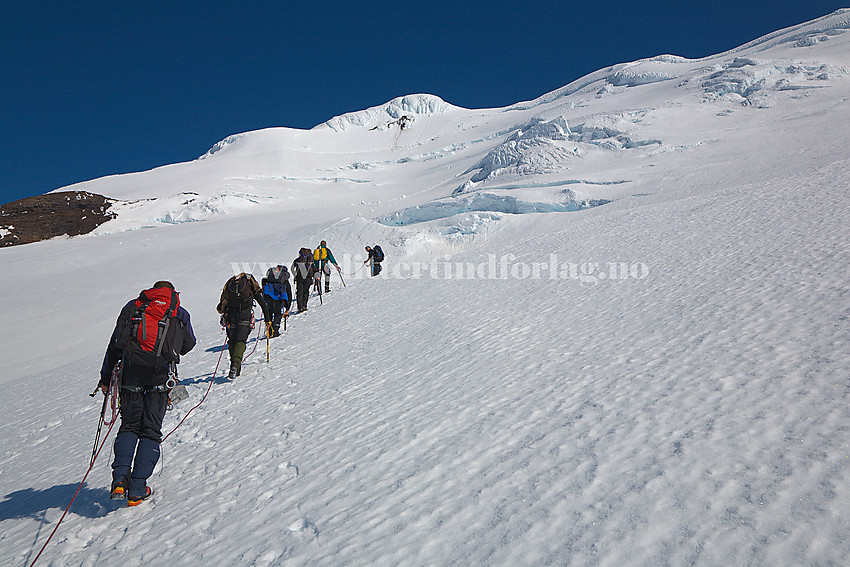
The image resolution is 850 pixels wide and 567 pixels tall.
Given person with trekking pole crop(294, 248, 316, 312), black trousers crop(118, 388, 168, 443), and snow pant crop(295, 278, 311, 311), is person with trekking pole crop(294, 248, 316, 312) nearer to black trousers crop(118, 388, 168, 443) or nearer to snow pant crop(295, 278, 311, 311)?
snow pant crop(295, 278, 311, 311)

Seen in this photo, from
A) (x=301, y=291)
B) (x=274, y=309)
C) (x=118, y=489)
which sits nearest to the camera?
(x=118, y=489)

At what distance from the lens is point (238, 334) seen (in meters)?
6.50

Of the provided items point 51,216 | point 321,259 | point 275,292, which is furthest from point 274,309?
point 51,216

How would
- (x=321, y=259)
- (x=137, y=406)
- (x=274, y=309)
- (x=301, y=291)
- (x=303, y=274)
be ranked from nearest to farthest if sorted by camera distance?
(x=137, y=406), (x=274, y=309), (x=303, y=274), (x=301, y=291), (x=321, y=259)

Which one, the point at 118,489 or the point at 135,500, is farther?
the point at 135,500

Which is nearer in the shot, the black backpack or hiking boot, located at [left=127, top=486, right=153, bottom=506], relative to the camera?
hiking boot, located at [left=127, top=486, right=153, bottom=506]

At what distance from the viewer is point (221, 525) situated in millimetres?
3012

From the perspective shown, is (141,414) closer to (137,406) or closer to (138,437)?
(137,406)

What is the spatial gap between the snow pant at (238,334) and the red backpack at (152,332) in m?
2.74

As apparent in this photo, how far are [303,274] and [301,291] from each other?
53 cm

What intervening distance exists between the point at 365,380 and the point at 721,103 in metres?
32.7

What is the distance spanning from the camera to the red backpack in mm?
3492

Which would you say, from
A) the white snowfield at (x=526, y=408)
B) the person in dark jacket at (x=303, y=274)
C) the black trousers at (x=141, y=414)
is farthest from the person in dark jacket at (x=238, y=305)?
the person in dark jacket at (x=303, y=274)

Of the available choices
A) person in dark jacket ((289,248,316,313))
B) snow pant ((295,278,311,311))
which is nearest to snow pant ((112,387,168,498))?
person in dark jacket ((289,248,316,313))
